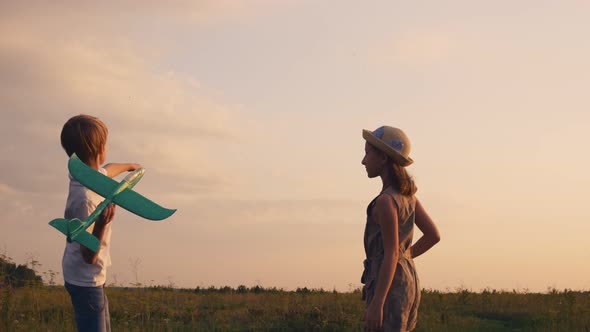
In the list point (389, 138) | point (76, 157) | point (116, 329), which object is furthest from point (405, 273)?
point (116, 329)

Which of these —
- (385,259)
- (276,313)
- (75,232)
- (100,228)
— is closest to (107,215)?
(100,228)

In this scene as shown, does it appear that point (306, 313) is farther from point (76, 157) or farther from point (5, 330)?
point (76, 157)

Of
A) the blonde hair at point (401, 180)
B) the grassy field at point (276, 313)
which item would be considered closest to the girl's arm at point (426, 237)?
the blonde hair at point (401, 180)

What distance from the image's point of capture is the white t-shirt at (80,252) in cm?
320

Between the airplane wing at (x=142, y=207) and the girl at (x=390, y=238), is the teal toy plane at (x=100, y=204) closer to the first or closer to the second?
the airplane wing at (x=142, y=207)

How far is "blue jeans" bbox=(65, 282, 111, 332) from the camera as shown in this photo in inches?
128

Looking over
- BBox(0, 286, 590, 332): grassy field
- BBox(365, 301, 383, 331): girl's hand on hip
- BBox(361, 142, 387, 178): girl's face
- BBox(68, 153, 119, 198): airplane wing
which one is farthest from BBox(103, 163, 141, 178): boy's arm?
BBox(0, 286, 590, 332): grassy field

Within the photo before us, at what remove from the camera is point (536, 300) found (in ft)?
47.8

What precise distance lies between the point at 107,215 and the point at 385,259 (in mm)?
1435

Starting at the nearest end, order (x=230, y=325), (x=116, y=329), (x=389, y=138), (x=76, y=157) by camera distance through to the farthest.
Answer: (x=76, y=157), (x=389, y=138), (x=116, y=329), (x=230, y=325)

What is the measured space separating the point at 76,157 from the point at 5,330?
18.9 feet

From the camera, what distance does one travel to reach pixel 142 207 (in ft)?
10.7

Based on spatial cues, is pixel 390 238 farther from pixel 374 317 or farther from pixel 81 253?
pixel 81 253

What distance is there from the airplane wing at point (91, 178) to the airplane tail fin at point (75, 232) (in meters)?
0.20
